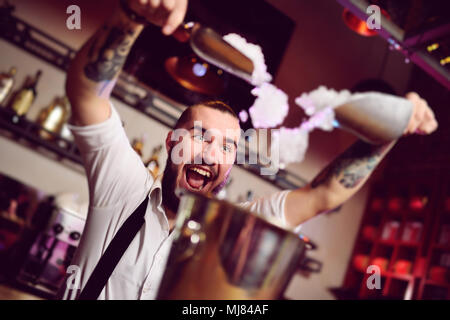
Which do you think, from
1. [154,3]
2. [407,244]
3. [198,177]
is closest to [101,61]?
[154,3]

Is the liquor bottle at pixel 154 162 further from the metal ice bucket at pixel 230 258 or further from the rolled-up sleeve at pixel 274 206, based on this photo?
the metal ice bucket at pixel 230 258

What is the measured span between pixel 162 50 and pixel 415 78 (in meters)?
3.10

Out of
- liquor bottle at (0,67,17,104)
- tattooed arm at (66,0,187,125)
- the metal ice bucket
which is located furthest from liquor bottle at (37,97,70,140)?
the metal ice bucket

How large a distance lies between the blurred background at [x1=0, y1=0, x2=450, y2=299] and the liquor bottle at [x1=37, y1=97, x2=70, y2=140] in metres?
0.01

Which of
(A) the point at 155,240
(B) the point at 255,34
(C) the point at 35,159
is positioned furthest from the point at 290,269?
(B) the point at 255,34

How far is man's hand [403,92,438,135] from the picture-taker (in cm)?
63

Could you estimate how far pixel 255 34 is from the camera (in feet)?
10.6

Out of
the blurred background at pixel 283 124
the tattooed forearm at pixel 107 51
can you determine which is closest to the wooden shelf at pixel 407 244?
the blurred background at pixel 283 124

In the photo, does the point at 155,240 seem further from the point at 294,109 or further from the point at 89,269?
the point at 294,109

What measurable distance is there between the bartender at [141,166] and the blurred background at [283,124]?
1247 millimetres

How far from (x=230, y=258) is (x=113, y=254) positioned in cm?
43

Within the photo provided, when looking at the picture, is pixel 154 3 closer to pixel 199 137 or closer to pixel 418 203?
pixel 199 137

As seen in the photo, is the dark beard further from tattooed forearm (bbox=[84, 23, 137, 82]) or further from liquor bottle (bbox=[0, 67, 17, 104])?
liquor bottle (bbox=[0, 67, 17, 104])

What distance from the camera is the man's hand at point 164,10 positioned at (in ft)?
1.83
